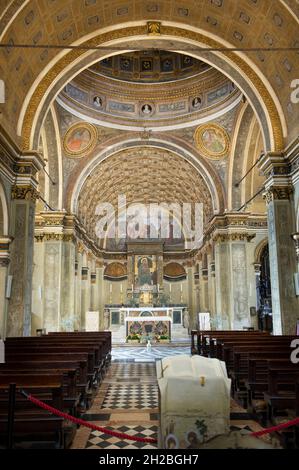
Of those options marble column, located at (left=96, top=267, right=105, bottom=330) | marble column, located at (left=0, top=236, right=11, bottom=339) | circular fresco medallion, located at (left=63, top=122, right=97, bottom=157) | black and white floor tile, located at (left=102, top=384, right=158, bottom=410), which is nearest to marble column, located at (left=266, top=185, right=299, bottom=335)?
black and white floor tile, located at (left=102, top=384, right=158, bottom=410)

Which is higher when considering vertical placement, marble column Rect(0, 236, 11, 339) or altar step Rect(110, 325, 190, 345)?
marble column Rect(0, 236, 11, 339)

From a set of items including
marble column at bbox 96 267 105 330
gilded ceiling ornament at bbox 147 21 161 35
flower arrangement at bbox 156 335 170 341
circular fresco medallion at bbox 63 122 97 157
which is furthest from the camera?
marble column at bbox 96 267 105 330

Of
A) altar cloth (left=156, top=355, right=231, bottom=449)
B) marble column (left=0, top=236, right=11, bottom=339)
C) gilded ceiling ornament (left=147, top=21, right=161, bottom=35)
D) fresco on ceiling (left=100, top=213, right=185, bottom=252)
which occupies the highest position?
gilded ceiling ornament (left=147, top=21, right=161, bottom=35)

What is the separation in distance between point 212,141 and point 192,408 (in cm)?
1766

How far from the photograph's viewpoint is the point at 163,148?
21062mm

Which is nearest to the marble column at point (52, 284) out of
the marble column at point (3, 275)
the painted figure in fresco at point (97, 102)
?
the painted figure in fresco at point (97, 102)

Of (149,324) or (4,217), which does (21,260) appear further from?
(149,324)

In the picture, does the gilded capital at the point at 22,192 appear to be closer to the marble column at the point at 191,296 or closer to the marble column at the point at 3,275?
the marble column at the point at 3,275

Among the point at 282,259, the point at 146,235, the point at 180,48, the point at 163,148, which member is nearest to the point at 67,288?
the point at 163,148

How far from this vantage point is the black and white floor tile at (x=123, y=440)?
4.86 meters

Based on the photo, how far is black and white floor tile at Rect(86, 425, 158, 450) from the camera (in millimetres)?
4855

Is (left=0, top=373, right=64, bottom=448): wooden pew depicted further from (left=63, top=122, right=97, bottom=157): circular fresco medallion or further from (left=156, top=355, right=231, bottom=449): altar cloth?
(left=63, top=122, right=97, bottom=157): circular fresco medallion

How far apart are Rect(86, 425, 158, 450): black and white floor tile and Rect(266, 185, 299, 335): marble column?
6.95 m

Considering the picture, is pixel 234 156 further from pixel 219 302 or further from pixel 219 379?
pixel 219 379
